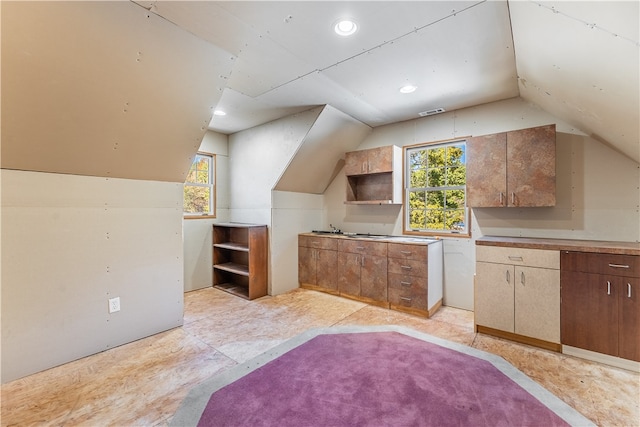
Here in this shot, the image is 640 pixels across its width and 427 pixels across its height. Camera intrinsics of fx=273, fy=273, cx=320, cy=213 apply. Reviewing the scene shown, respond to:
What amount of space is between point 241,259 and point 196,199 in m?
1.24

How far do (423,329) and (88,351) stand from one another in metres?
3.25

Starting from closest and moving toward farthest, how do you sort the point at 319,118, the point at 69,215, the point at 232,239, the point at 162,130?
the point at 69,215, the point at 162,130, the point at 319,118, the point at 232,239

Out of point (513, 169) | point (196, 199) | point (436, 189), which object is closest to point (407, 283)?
point (436, 189)

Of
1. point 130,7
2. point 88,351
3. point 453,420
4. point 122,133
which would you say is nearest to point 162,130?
point 122,133

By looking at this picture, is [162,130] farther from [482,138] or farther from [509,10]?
[482,138]

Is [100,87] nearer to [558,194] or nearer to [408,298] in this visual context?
[408,298]

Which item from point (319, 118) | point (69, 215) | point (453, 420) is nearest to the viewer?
point (453, 420)

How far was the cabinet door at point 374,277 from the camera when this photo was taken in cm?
361

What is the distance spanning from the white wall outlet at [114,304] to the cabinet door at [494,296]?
11.8ft

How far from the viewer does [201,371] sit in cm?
219

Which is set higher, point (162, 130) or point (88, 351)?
point (162, 130)

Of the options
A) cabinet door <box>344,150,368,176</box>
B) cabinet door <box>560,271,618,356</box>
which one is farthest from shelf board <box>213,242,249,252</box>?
cabinet door <box>560,271,618,356</box>

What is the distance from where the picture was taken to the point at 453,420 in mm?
1676

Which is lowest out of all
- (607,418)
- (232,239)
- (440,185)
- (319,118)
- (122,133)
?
(607,418)
